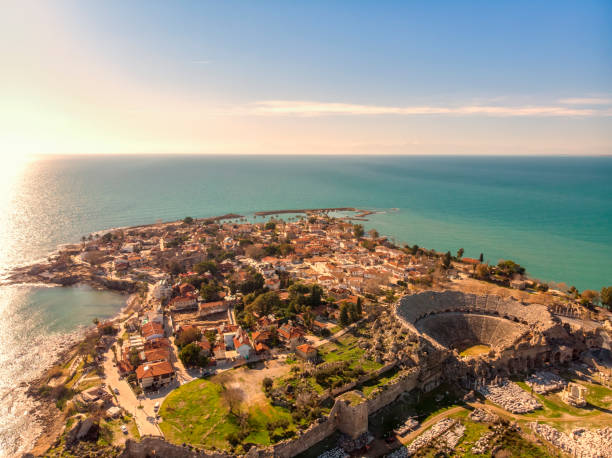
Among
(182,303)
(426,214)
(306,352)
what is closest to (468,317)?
(306,352)

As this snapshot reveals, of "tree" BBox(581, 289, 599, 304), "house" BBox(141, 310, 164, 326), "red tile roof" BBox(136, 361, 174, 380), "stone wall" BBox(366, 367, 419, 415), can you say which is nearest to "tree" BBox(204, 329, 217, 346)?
"red tile roof" BBox(136, 361, 174, 380)

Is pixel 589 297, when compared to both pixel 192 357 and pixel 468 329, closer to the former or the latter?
pixel 468 329

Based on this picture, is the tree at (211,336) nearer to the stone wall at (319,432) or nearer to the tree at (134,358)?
the tree at (134,358)

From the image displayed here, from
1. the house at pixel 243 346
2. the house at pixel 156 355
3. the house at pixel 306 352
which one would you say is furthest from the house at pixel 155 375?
the house at pixel 306 352

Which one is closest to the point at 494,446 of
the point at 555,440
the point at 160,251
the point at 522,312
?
the point at 555,440

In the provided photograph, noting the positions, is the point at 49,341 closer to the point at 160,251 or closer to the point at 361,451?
the point at 160,251

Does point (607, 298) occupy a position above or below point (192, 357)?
above

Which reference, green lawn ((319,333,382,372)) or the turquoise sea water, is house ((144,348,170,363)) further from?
the turquoise sea water
